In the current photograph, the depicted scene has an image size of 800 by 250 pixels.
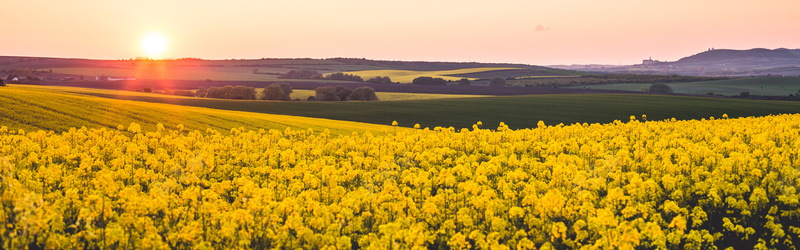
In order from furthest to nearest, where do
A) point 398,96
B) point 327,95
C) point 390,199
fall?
point 398,96, point 327,95, point 390,199

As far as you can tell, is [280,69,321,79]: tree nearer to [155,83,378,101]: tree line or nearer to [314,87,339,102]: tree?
[155,83,378,101]: tree line

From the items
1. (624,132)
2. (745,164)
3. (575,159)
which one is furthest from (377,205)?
(624,132)

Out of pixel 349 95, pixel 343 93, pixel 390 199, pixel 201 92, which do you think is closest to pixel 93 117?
pixel 390 199

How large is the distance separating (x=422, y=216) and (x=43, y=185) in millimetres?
8010

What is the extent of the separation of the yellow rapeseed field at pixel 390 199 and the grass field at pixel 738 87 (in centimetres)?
10135

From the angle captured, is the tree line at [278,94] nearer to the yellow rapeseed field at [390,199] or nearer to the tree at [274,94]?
the tree at [274,94]

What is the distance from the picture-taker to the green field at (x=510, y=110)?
2032 inches

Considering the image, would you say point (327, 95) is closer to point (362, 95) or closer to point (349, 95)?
point (349, 95)

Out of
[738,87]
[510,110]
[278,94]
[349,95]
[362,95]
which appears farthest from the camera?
[738,87]

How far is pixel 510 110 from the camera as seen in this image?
193ft

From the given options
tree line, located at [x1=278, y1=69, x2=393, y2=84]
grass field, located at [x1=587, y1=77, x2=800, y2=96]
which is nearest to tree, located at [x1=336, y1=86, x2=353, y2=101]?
tree line, located at [x1=278, y1=69, x2=393, y2=84]

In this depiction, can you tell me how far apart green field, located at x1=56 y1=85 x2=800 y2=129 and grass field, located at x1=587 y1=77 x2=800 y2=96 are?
130 feet

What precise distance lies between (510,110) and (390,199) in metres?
49.8

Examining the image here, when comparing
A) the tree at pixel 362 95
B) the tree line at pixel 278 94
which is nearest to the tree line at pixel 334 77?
the tree line at pixel 278 94
